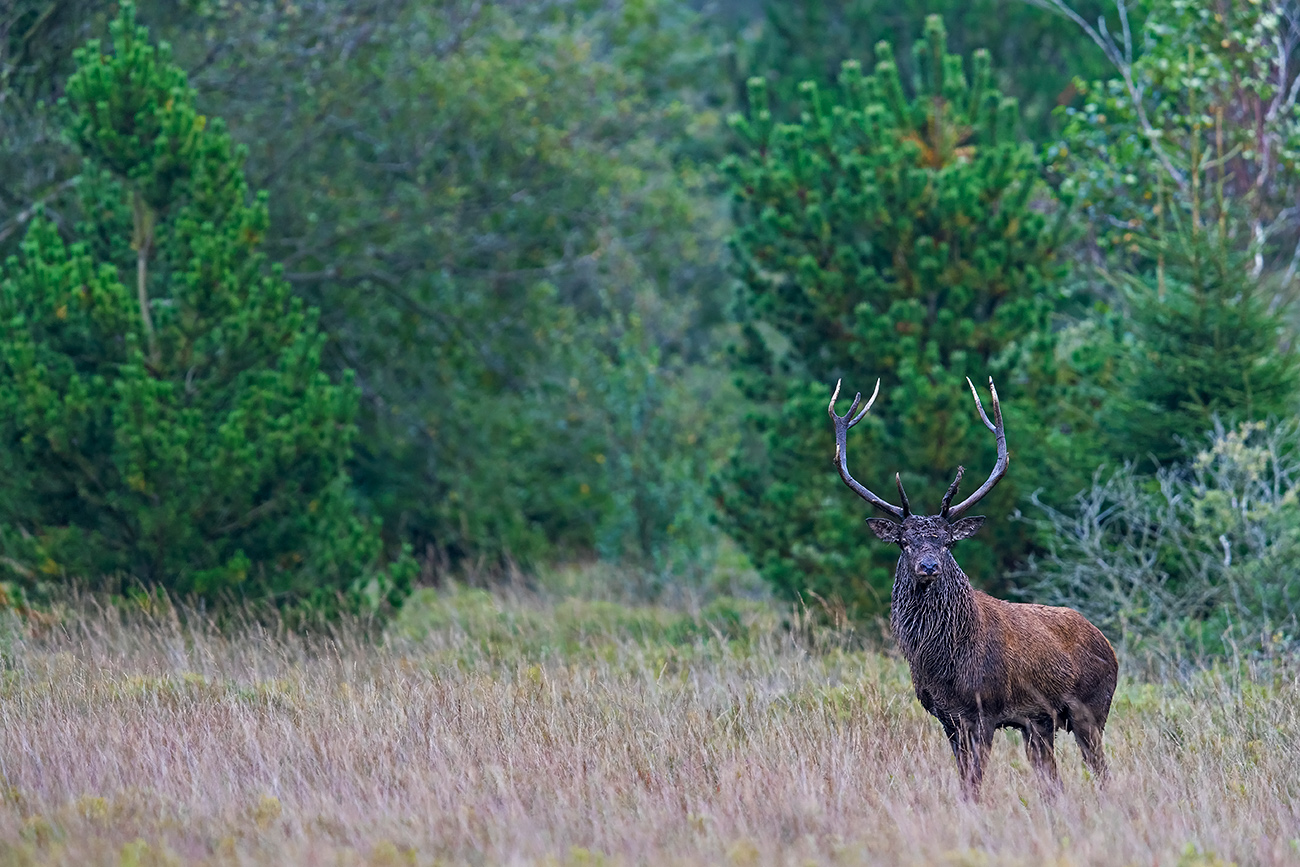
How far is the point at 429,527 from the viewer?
1828cm

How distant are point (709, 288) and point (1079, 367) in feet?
46.3

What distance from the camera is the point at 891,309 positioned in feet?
36.9

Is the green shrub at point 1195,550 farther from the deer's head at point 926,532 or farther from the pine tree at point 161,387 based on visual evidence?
the pine tree at point 161,387

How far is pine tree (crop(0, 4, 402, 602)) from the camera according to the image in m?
9.95

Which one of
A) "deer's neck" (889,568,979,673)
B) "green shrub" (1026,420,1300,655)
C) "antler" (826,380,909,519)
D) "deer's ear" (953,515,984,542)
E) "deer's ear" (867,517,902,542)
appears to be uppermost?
"antler" (826,380,909,519)

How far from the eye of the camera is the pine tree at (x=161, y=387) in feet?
32.7

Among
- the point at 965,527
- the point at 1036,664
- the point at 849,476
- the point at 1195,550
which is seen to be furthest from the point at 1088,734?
the point at 1195,550

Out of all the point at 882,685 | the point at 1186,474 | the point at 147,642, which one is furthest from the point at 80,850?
the point at 1186,474

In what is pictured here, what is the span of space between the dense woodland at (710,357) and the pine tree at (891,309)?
0.03 metres

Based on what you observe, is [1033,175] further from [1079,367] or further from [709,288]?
[709,288]

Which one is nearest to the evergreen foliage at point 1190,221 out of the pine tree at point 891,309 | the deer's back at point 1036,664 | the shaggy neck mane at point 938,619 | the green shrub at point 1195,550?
the green shrub at point 1195,550

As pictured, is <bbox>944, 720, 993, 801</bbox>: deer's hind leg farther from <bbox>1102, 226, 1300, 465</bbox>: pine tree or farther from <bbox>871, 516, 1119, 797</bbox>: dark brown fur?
<bbox>1102, 226, 1300, 465</bbox>: pine tree

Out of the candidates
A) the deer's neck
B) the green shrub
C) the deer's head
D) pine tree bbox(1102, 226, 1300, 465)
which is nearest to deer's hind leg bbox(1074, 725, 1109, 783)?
the deer's neck

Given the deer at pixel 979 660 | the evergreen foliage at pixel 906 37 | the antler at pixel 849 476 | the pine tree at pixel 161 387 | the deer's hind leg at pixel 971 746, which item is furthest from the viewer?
the evergreen foliage at pixel 906 37
